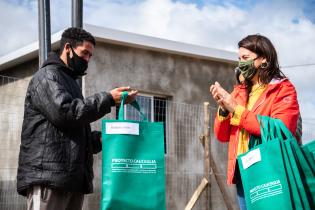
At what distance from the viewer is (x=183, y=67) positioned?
11859 millimetres

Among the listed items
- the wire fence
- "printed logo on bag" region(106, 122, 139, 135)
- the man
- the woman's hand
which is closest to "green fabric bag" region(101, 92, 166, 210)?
"printed logo on bag" region(106, 122, 139, 135)

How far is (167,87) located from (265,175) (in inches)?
333

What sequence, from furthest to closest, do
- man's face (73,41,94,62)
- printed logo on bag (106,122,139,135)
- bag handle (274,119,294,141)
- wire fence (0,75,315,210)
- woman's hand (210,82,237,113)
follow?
wire fence (0,75,315,210)
man's face (73,41,94,62)
printed logo on bag (106,122,139,135)
woman's hand (210,82,237,113)
bag handle (274,119,294,141)

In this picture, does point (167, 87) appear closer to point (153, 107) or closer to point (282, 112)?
point (153, 107)

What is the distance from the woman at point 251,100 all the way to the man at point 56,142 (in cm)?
80

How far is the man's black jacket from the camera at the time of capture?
11.8ft

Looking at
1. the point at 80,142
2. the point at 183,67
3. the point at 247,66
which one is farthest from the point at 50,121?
the point at 183,67

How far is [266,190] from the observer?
3057mm

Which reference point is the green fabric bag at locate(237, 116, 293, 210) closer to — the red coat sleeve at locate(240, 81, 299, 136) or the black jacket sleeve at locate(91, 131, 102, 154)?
the red coat sleeve at locate(240, 81, 299, 136)

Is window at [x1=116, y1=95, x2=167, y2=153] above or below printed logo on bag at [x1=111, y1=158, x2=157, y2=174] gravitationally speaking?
above

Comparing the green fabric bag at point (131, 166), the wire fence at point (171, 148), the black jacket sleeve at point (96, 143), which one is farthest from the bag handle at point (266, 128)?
the wire fence at point (171, 148)

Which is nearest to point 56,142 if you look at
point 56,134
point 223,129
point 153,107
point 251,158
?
point 56,134

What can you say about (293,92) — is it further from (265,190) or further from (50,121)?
(50,121)

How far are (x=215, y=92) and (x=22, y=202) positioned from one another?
23.6ft
